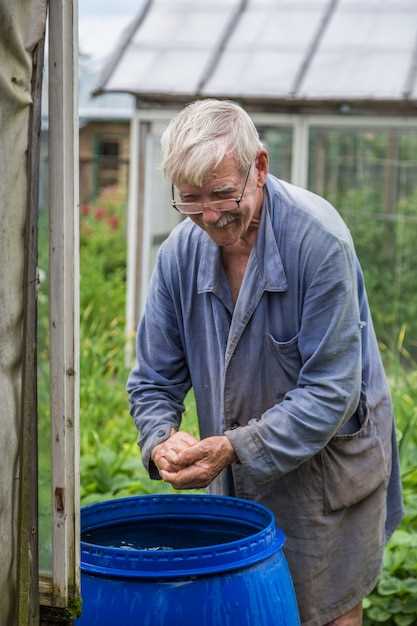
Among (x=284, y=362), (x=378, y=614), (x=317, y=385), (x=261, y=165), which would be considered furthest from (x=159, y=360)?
(x=378, y=614)

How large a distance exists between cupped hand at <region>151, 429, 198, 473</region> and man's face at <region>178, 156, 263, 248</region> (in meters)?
0.49

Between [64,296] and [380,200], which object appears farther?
[380,200]

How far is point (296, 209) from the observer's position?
9.29ft

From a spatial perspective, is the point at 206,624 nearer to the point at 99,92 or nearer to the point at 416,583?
the point at 416,583

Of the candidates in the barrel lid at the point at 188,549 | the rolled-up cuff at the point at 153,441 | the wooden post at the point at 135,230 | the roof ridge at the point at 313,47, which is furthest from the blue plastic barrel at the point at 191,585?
the wooden post at the point at 135,230

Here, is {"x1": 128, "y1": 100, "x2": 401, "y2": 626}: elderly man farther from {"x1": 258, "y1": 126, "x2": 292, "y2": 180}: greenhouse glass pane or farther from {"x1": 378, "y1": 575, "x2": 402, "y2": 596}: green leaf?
{"x1": 258, "y1": 126, "x2": 292, "y2": 180}: greenhouse glass pane

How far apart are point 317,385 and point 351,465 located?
1.08 ft

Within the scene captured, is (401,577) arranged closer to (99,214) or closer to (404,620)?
(404,620)

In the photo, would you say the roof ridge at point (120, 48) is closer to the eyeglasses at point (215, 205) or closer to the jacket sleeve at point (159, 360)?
the jacket sleeve at point (159, 360)

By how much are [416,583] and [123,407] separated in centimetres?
252

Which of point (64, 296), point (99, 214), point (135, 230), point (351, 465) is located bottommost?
point (351, 465)

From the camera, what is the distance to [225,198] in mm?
2682

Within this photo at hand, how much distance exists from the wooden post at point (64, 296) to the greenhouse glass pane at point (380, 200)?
19.7ft

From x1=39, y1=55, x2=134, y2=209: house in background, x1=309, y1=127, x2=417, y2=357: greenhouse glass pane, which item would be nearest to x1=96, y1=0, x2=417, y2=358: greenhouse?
x1=309, y1=127, x2=417, y2=357: greenhouse glass pane
